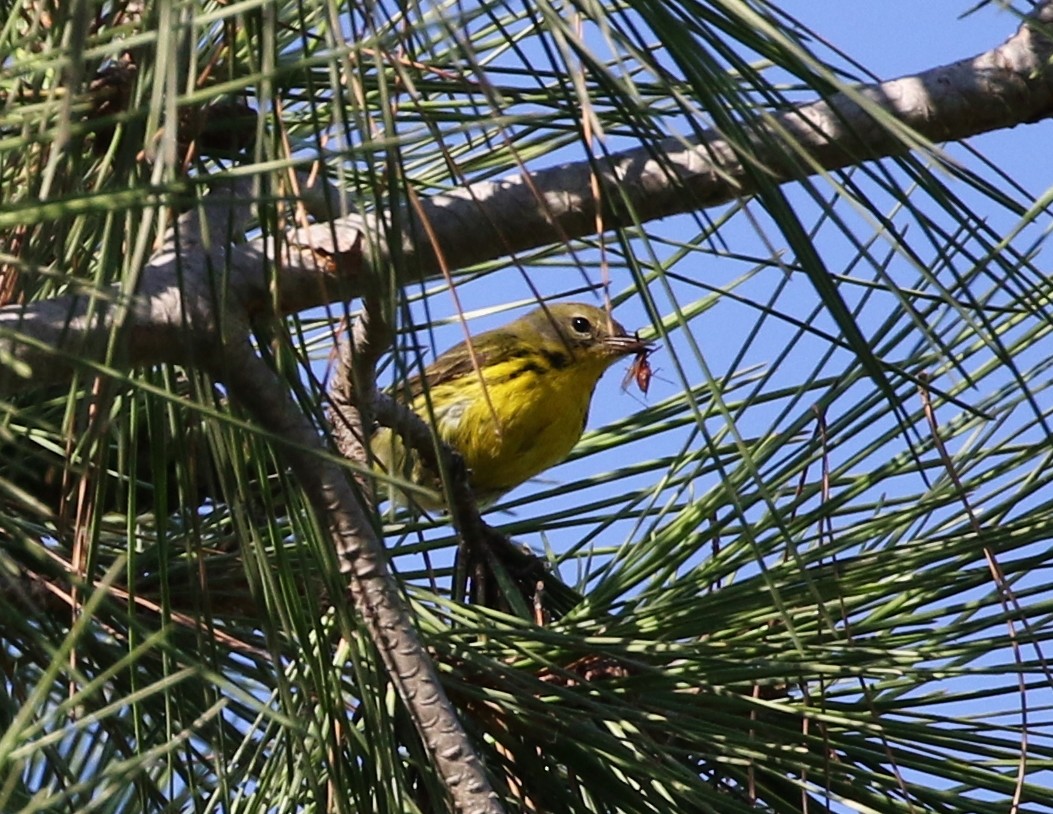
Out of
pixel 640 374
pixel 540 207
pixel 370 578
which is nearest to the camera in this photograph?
pixel 540 207

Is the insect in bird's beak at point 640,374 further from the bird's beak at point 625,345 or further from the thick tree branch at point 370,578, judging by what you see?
the thick tree branch at point 370,578

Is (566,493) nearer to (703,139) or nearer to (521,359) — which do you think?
(703,139)

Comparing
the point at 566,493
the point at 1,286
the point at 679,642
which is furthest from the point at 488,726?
the point at 566,493

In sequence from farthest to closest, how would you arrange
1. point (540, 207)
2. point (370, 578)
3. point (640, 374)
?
point (640, 374), point (370, 578), point (540, 207)

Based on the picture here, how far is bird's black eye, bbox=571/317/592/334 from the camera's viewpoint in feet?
14.1

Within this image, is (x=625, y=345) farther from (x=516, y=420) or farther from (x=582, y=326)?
(x=516, y=420)

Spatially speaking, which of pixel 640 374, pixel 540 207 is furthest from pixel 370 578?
pixel 640 374

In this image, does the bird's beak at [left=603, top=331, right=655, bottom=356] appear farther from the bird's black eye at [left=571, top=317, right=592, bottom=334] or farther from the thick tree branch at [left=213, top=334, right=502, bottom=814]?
the thick tree branch at [left=213, top=334, right=502, bottom=814]

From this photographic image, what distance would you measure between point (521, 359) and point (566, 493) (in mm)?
1743

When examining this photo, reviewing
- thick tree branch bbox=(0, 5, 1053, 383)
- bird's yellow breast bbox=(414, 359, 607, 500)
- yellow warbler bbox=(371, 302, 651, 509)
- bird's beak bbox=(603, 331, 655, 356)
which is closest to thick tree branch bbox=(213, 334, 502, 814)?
thick tree branch bbox=(0, 5, 1053, 383)

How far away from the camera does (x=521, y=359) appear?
163 inches

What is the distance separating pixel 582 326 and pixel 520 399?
385 mm

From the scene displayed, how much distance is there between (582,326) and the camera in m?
4.32

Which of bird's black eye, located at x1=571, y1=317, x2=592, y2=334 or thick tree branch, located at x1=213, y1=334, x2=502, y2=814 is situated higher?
bird's black eye, located at x1=571, y1=317, x2=592, y2=334
